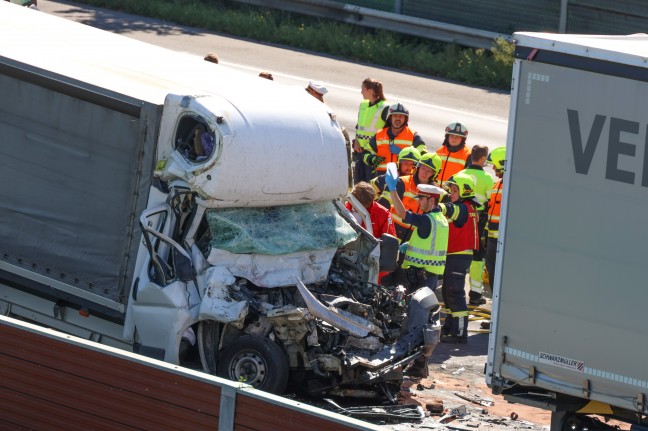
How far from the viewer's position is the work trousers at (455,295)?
41.7 ft

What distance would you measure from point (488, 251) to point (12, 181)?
225 inches

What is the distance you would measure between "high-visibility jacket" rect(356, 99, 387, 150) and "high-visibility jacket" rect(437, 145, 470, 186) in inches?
46.7

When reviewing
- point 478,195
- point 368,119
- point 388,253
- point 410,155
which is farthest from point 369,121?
point 388,253

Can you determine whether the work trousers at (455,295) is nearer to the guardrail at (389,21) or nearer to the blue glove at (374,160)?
the blue glove at (374,160)

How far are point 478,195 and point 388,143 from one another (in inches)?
70.3

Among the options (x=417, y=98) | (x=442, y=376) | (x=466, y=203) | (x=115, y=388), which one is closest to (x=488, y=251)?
(x=466, y=203)

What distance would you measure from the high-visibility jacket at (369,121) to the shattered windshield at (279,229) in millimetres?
4847

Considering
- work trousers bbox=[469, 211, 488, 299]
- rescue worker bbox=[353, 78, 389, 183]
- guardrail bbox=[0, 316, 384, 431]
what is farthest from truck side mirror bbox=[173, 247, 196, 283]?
rescue worker bbox=[353, 78, 389, 183]

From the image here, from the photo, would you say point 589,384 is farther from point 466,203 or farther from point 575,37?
point 466,203

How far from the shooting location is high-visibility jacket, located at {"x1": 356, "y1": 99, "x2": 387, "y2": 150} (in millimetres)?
15820

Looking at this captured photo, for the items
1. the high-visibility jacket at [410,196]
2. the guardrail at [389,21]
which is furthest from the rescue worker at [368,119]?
the guardrail at [389,21]

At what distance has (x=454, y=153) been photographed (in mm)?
14930

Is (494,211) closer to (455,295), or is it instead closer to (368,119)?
(455,295)

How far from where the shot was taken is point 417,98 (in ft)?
72.8
